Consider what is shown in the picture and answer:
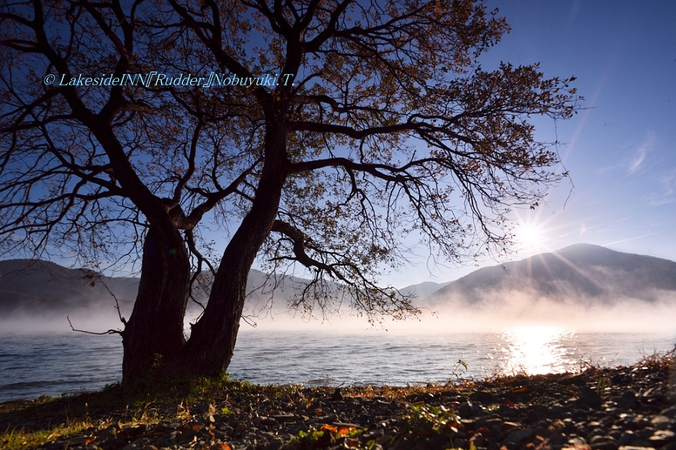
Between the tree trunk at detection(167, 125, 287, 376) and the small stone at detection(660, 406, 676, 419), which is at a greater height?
the tree trunk at detection(167, 125, 287, 376)

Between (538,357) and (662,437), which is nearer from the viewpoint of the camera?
(662,437)

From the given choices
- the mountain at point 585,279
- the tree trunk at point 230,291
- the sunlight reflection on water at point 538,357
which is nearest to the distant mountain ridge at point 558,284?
the mountain at point 585,279

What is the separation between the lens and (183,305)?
8.45 metres

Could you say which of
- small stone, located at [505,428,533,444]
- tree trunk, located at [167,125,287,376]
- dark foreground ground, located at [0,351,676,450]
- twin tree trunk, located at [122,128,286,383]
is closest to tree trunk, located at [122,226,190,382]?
twin tree trunk, located at [122,128,286,383]

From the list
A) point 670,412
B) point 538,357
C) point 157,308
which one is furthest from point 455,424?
point 538,357

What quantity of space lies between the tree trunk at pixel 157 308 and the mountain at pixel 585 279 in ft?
366

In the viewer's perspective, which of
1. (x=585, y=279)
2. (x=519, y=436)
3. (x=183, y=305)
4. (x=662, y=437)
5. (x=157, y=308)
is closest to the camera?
(x=662, y=437)

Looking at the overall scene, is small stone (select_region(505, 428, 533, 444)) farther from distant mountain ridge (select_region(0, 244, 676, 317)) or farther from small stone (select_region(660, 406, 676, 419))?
distant mountain ridge (select_region(0, 244, 676, 317))

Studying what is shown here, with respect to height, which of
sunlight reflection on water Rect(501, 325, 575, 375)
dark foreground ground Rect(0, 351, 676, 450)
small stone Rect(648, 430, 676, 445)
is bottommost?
sunlight reflection on water Rect(501, 325, 575, 375)

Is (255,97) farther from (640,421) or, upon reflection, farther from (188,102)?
(640,421)

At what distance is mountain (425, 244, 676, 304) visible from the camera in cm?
11450

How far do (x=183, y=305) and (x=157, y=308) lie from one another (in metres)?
0.56

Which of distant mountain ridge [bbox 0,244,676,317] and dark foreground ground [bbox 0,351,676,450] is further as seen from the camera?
distant mountain ridge [bbox 0,244,676,317]

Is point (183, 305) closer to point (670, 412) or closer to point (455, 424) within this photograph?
point (455, 424)
